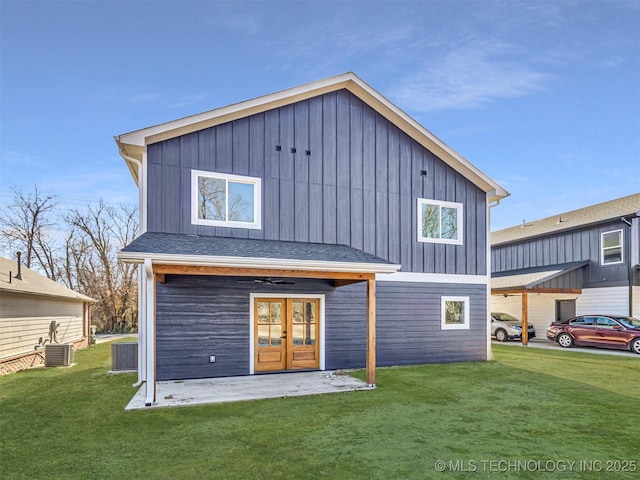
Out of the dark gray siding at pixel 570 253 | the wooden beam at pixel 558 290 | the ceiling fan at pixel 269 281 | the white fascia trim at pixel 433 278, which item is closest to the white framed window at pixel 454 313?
the white fascia trim at pixel 433 278

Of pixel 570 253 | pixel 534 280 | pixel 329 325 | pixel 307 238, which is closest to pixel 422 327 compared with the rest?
pixel 329 325

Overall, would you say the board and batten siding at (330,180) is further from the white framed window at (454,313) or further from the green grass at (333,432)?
the green grass at (333,432)

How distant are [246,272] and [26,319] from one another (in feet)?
26.6

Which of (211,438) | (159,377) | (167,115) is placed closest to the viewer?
(211,438)

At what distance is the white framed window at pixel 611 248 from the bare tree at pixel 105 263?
25538mm

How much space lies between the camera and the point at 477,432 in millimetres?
5605

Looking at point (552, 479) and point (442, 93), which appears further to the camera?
point (442, 93)

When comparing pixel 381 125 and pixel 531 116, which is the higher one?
pixel 531 116

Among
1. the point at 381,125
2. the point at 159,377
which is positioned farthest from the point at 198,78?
the point at 159,377

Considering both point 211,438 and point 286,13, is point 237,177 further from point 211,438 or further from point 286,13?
point 286,13

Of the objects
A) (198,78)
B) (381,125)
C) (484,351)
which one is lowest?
(484,351)

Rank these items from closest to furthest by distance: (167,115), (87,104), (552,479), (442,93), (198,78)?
(552,479)
(442,93)
(198,78)
(87,104)
(167,115)

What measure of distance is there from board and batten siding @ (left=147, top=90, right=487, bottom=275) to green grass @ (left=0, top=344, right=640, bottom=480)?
144 inches

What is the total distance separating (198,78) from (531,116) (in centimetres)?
1405
